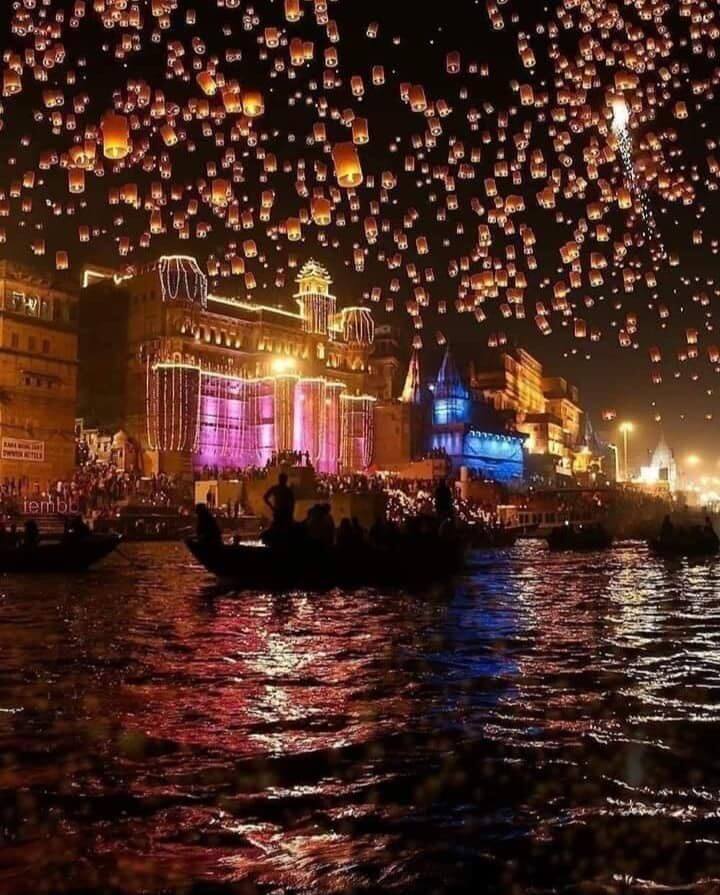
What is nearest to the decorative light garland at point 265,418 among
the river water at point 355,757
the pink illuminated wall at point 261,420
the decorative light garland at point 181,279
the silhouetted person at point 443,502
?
the pink illuminated wall at point 261,420

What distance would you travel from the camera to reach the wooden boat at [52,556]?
21.7m

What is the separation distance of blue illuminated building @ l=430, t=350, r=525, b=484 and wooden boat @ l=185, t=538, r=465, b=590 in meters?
57.1

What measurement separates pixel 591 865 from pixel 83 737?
3.53m

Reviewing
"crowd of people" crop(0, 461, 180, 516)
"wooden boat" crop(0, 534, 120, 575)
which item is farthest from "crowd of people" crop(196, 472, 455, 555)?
"crowd of people" crop(0, 461, 180, 516)

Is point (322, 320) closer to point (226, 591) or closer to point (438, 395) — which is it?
point (438, 395)

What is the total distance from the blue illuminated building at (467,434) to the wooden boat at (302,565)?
187 ft

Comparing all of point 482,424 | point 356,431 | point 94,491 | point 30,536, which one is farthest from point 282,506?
point 482,424

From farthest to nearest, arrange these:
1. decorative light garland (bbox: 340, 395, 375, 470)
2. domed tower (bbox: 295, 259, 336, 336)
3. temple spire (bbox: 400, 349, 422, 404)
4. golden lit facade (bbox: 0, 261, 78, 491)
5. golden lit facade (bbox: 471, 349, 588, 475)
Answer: golden lit facade (bbox: 471, 349, 588, 475), temple spire (bbox: 400, 349, 422, 404), domed tower (bbox: 295, 259, 336, 336), decorative light garland (bbox: 340, 395, 375, 470), golden lit facade (bbox: 0, 261, 78, 491)

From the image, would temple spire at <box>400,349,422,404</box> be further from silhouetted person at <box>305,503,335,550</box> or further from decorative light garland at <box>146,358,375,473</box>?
silhouetted person at <box>305,503,335,550</box>

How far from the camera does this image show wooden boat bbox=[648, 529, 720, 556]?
101 ft

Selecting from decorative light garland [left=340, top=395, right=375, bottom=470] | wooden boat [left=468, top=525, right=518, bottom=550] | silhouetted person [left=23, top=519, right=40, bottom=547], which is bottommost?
wooden boat [left=468, top=525, right=518, bottom=550]

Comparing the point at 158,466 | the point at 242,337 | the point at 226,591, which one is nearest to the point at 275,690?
the point at 226,591

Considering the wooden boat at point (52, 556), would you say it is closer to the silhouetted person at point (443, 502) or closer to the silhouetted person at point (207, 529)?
the silhouetted person at point (207, 529)

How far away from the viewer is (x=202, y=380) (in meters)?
63.1
